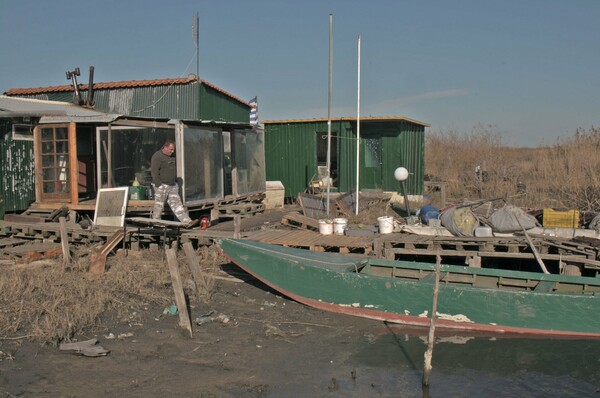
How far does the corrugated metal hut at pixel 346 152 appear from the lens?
1925 centimetres

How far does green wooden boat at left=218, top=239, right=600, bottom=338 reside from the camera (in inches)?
325

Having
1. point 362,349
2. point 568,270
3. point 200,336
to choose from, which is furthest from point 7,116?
point 568,270

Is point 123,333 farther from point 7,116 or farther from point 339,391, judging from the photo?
point 7,116

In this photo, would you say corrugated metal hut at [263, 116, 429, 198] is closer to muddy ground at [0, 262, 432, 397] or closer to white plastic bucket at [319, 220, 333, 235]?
white plastic bucket at [319, 220, 333, 235]

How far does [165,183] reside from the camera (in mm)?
11891

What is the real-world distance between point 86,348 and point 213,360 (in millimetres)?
1613

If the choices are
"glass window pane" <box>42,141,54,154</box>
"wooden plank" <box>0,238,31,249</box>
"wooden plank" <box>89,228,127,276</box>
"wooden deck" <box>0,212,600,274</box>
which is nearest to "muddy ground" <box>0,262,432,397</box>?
"wooden plank" <box>89,228,127,276</box>

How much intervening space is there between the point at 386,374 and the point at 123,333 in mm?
3687

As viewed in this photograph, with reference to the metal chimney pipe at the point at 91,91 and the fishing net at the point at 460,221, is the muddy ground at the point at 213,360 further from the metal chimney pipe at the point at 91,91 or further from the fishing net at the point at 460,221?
the metal chimney pipe at the point at 91,91

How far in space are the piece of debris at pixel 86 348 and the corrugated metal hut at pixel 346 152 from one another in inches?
510

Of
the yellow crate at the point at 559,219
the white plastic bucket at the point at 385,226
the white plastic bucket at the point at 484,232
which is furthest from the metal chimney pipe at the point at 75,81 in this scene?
the yellow crate at the point at 559,219

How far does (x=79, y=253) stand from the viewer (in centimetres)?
1148

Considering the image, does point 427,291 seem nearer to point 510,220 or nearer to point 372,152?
point 510,220

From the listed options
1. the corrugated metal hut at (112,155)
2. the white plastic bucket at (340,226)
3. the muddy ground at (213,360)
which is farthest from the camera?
the corrugated metal hut at (112,155)
